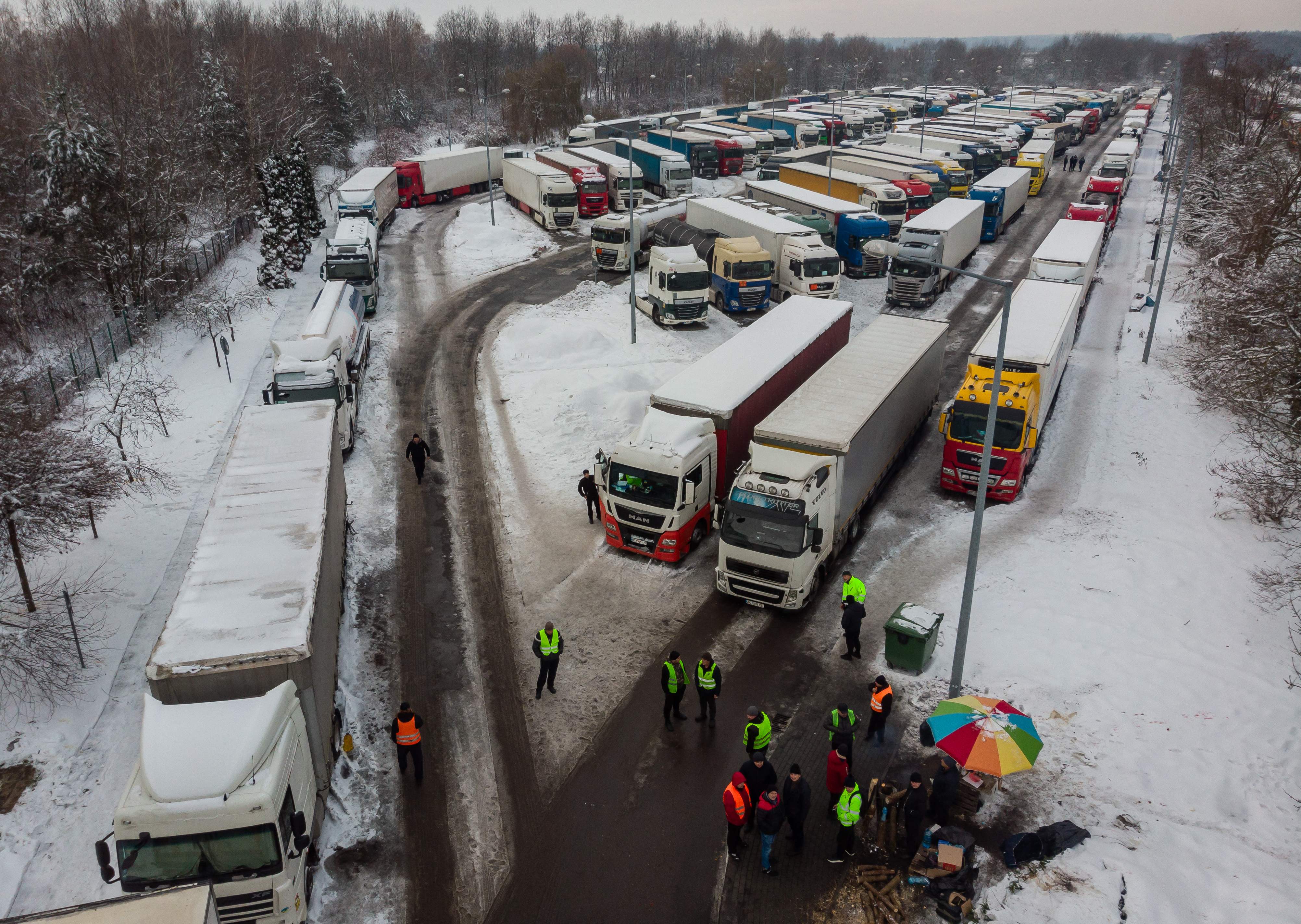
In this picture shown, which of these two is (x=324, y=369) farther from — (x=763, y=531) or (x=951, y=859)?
(x=951, y=859)

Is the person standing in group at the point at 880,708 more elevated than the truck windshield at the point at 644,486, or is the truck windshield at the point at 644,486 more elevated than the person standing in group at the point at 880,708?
the truck windshield at the point at 644,486

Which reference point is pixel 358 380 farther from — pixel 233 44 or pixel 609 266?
pixel 233 44

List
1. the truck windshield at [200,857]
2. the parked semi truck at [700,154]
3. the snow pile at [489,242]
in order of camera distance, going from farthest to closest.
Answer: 1. the parked semi truck at [700,154]
2. the snow pile at [489,242]
3. the truck windshield at [200,857]

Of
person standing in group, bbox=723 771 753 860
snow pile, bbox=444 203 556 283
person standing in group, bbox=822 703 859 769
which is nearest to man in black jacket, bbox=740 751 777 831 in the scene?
person standing in group, bbox=723 771 753 860

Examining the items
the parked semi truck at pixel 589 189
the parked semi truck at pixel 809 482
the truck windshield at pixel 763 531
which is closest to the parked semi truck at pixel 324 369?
the truck windshield at pixel 763 531

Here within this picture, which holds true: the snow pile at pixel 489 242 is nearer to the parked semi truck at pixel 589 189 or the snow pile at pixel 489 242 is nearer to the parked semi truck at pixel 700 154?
the parked semi truck at pixel 589 189

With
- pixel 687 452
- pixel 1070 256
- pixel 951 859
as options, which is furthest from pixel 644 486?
pixel 1070 256
